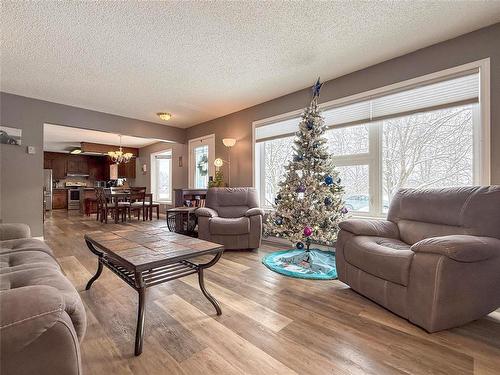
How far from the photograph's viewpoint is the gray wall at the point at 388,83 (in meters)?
2.27

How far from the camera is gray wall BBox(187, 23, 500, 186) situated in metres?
2.27

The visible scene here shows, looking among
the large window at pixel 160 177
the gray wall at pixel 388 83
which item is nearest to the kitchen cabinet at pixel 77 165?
the large window at pixel 160 177

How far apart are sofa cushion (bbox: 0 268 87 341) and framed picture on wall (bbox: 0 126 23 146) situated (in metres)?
3.97

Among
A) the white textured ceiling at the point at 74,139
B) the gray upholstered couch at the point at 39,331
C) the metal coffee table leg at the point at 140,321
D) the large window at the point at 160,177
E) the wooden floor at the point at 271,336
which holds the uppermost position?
the white textured ceiling at the point at 74,139

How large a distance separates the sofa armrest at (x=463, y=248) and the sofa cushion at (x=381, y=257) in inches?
5.2

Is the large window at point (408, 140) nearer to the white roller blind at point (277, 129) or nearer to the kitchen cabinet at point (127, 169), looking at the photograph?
the white roller blind at point (277, 129)

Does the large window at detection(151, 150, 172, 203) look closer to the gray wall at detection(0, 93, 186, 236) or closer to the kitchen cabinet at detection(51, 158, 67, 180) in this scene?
the gray wall at detection(0, 93, 186, 236)

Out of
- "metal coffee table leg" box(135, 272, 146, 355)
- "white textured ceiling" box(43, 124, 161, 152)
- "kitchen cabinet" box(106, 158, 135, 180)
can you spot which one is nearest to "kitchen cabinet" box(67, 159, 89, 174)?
"white textured ceiling" box(43, 124, 161, 152)

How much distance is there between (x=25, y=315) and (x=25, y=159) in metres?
4.66

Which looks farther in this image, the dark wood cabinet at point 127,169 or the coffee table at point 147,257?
the dark wood cabinet at point 127,169

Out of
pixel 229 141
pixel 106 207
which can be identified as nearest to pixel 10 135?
pixel 106 207

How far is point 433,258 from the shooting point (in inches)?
61.2

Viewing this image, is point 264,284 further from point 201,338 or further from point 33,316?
point 33,316

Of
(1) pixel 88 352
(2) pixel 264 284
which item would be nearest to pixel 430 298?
(2) pixel 264 284
